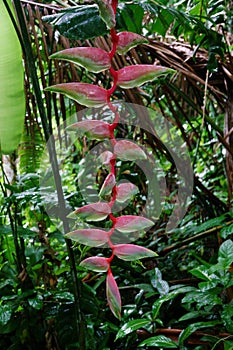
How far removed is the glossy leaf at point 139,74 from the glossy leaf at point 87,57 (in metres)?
0.02

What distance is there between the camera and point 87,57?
421 mm

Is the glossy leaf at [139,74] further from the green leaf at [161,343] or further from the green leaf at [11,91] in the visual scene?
the green leaf at [161,343]

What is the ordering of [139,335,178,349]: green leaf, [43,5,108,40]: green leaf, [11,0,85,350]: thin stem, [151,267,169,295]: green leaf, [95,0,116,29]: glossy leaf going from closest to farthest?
[95,0,116,29]: glossy leaf
[11,0,85,350]: thin stem
[43,5,108,40]: green leaf
[139,335,178,349]: green leaf
[151,267,169,295]: green leaf

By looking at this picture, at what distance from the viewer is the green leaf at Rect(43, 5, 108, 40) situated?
2.13 ft

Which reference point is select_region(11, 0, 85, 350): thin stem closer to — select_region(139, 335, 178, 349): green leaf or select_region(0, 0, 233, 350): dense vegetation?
select_region(0, 0, 233, 350): dense vegetation

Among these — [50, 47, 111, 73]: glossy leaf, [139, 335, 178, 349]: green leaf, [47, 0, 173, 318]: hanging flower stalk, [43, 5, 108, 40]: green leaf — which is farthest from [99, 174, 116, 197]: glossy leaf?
[139, 335, 178, 349]: green leaf

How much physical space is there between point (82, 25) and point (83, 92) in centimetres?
27

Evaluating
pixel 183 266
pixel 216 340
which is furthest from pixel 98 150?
pixel 216 340

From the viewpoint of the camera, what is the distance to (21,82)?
588mm

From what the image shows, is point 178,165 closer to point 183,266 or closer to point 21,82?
point 183,266

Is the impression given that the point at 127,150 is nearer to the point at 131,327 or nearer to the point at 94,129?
the point at 94,129

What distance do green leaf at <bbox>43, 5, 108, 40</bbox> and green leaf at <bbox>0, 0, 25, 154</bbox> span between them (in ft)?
0.33

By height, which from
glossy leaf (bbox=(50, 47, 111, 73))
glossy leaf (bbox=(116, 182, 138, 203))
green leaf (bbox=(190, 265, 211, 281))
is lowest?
green leaf (bbox=(190, 265, 211, 281))

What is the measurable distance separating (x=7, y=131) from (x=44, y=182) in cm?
63
